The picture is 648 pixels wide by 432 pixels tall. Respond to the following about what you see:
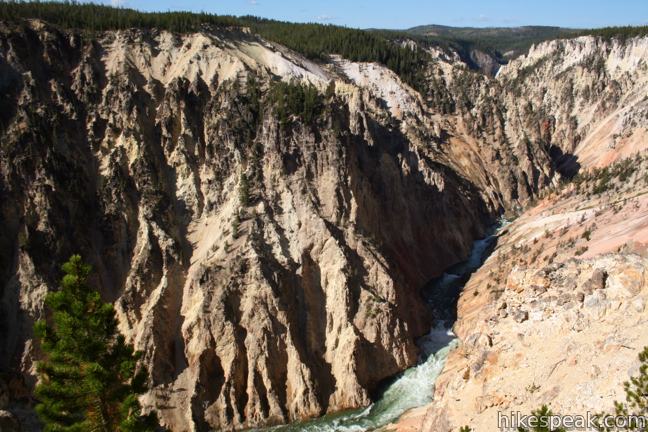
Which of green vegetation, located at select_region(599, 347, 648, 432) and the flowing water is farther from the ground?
the flowing water

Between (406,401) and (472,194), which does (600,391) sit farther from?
(472,194)

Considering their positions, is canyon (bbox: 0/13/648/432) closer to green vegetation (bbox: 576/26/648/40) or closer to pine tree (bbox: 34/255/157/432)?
pine tree (bbox: 34/255/157/432)

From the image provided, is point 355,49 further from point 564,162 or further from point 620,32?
point 620,32

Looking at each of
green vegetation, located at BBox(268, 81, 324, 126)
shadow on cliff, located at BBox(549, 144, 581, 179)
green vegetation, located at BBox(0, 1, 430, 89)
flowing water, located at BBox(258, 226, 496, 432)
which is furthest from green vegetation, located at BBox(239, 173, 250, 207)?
shadow on cliff, located at BBox(549, 144, 581, 179)

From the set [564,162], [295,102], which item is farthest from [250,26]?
[564,162]

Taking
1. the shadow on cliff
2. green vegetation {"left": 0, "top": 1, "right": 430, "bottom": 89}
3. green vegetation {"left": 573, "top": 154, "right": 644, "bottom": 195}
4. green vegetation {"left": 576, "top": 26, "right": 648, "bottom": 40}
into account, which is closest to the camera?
green vegetation {"left": 0, "top": 1, "right": 430, "bottom": 89}

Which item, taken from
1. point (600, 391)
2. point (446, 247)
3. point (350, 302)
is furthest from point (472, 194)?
point (600, 391)
